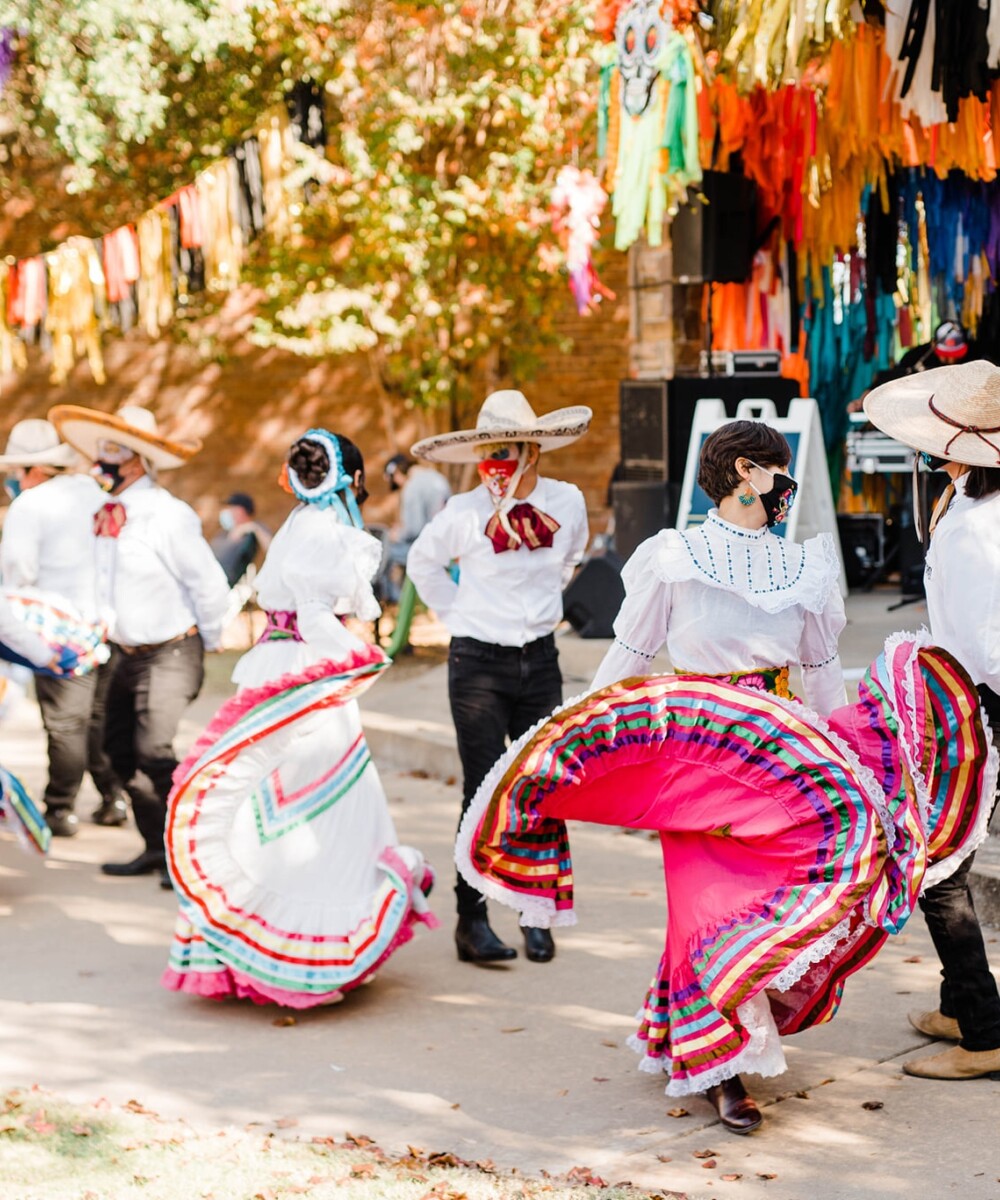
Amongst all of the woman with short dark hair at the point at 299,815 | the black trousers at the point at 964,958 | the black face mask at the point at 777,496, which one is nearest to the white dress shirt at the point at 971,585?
the black face mask at the point at 777,496

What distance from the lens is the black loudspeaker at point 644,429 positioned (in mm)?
11289

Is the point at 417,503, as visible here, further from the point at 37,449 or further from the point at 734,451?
the point at 734,451

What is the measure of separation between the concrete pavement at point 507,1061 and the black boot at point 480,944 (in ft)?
0.25

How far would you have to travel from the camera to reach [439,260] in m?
13.5

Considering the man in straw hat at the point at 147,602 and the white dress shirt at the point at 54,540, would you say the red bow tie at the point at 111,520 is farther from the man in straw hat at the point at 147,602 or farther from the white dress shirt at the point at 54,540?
the white dress shirt at the point at 54,540

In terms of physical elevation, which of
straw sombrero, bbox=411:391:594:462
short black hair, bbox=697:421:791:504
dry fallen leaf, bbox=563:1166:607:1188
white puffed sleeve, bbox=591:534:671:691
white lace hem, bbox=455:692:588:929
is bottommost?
dry fallen leaf, bbox=563:1166:607:1188

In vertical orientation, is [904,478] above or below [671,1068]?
above

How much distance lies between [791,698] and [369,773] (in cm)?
191

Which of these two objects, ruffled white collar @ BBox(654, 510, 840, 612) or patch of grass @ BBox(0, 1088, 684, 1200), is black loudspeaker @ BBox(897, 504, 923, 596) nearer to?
ruffled white collar @ BBox(654, 510, 840, 612)

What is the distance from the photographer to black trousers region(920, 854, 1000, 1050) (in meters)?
4.46

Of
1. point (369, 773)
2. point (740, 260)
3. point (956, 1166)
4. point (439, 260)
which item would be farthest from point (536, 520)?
point (439, 260)

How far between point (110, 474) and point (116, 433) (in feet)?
0.65

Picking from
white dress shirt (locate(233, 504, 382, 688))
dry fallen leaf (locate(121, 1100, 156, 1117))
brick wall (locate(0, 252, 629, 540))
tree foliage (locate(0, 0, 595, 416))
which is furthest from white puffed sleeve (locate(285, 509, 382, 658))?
brick wall (locate(0, 252, 629, 540))

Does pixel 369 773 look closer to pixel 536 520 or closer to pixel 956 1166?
pixel 536 520
